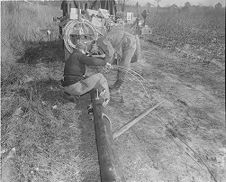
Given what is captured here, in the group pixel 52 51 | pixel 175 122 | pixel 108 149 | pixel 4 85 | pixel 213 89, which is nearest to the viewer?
pixel 108 149

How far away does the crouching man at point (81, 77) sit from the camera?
14.7 feet

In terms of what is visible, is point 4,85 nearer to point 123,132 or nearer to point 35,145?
point 35,145

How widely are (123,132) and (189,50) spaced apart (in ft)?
28.8

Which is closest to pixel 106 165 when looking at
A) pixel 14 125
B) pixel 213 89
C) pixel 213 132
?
pixel 14 125

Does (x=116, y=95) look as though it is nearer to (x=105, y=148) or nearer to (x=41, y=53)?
(x=105, y=148)

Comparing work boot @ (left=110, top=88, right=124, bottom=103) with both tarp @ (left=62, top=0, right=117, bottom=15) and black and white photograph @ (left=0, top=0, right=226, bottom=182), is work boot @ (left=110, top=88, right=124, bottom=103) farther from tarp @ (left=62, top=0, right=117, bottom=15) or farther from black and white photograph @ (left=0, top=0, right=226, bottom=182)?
tarp @ (left=62, top=0, right=117, bottom=15)

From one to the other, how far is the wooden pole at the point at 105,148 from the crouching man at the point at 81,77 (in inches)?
13.5

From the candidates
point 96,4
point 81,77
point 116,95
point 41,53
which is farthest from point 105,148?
point 96,4

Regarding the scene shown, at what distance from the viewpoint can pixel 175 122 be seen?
4762mm

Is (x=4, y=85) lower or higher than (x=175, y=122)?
higher

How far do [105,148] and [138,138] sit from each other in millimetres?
A: 889

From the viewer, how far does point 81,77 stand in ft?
15.3

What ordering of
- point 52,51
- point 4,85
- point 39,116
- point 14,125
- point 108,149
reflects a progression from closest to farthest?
point 108,149 < point 14,125 < point 39,116 < point 4,85 < point 52,51

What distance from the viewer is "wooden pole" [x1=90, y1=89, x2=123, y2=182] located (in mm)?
2975
